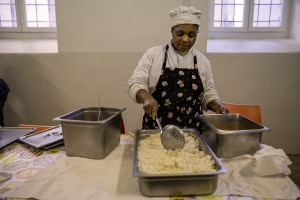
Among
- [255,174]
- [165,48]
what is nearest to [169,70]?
[165,48]

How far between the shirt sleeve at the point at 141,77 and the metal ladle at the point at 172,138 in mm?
425

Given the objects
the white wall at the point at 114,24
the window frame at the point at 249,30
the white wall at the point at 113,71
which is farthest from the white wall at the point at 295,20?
the white wall at the point at 114,24

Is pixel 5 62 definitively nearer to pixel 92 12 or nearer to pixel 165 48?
pixel 92 12

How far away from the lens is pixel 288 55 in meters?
3.01

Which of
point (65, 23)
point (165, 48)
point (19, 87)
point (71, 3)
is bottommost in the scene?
point (19, 87)

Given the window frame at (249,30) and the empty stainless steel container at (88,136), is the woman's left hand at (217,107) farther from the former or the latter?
the window frame at (249,30)

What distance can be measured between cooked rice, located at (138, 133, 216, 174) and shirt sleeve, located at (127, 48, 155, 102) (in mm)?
402

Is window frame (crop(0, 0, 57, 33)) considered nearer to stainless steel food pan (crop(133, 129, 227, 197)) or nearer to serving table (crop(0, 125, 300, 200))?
serving table (crop(0, 125, 300, 200))

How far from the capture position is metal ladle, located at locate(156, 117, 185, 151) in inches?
50.5

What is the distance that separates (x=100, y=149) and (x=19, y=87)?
91.5 inches

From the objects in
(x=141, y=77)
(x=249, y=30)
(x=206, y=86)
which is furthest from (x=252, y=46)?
(x=141, y=77)

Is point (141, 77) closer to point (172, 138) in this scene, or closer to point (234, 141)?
point (172, 138)

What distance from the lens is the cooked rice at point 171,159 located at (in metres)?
1.05

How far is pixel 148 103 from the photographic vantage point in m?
1.45
